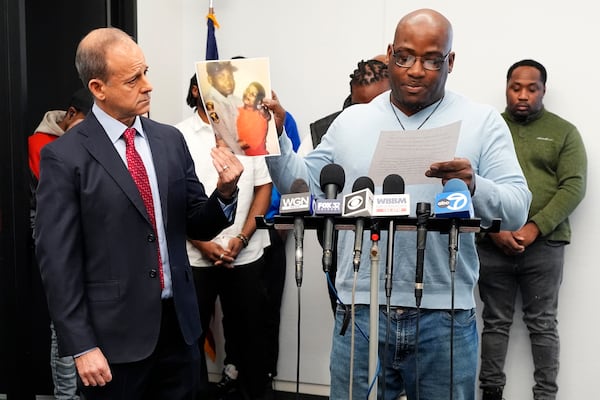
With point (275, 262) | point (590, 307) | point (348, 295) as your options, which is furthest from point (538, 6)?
point (348, 295)

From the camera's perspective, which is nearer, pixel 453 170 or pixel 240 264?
pixel 453 170

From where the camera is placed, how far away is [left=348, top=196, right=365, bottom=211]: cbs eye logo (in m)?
1.45

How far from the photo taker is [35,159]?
309 centimetres

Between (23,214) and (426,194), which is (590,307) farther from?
(23,214)

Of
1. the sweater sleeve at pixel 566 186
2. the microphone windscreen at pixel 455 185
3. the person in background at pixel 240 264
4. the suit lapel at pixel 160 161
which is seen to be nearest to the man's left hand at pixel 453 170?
the microphone windscreen at pixel 455 185

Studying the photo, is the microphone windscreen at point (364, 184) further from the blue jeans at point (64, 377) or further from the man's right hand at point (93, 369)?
the blue jeans at point (64, 377)

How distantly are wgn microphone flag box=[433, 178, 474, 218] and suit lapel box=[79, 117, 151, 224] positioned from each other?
0.88 m

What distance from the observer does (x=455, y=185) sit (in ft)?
4.76

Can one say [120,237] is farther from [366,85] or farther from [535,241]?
[535,241]

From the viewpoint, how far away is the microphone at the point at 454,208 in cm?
140

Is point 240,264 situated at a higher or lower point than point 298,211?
lower

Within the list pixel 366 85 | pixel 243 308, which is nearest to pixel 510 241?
pixel 366 85

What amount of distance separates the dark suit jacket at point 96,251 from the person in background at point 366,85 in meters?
1.58

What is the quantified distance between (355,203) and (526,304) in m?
2.49
